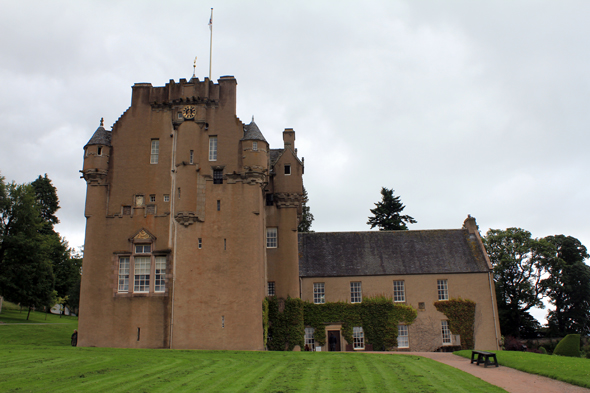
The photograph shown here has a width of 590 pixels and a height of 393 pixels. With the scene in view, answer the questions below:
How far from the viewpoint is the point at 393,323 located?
37.5 m

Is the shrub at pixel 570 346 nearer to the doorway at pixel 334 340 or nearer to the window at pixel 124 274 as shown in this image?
the doorway at pixel 334 340

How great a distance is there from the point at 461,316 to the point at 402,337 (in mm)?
5098

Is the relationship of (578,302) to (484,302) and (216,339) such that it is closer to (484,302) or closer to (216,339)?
(484,302)

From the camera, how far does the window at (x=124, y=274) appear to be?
31.8m

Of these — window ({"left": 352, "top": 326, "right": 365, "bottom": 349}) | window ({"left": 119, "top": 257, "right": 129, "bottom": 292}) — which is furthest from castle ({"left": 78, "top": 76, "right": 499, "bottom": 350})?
window ({"left": 352, "top": 326, "right": 365, "bottom": 349})

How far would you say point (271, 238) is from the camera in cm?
3750

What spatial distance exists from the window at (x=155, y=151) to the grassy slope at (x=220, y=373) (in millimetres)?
13947

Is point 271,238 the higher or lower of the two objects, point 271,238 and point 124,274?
the higher

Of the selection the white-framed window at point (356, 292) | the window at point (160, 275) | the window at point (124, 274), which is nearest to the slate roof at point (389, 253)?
the white-framed window at point (356, 292)

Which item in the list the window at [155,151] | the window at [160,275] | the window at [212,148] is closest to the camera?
the window at [160,275]

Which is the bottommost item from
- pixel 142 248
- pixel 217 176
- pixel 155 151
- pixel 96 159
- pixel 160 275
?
pixel 160 275

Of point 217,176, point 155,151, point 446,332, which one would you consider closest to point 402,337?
Answer: point 446,332

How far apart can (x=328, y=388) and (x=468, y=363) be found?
11.5 meters

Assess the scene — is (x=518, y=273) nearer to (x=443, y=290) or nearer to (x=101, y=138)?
(x=443, y=290)
